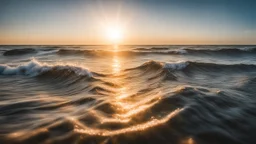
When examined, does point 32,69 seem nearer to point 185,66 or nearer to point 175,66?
point 175,66

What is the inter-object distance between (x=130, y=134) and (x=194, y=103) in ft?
7.14

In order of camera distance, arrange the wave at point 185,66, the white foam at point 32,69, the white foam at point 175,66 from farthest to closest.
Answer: the wave at point 185,66 < the white foam at point 175,66 < the white foam at point 32,69

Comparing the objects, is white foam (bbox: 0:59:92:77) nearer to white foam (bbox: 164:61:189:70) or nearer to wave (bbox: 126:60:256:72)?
wave (bbox: 126:60:256:72)

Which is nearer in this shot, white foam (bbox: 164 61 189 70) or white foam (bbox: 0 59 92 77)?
white foam (bbox: 0 59 92 77)

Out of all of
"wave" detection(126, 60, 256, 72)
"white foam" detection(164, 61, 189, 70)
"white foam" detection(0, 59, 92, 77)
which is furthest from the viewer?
"wave" detection(126, 60, 256, 72)

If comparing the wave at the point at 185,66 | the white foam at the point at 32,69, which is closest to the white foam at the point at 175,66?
the wave at the point at 185,66

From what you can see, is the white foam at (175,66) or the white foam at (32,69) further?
the white foam at (175,66)

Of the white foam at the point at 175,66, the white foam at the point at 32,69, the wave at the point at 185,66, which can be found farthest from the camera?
the wave at the point at 185,66

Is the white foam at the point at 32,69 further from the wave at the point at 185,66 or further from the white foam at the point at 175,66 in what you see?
the white foam at the point at 175,66

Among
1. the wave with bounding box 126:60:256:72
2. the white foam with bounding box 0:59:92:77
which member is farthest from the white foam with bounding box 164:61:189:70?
the white foam with bounding box 0:59:92:77

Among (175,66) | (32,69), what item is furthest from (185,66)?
(32,69)

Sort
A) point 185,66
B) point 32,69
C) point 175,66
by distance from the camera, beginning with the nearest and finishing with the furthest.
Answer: point 32,69 → point 175,66 → point 185,66

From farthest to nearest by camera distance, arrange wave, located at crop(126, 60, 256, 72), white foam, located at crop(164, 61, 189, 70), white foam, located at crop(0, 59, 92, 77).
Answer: wave, located at crop(126, 60, 256, 72), white foam, located at crop(164, 61, 189, 70), white foam, located at crop(0, 59, 92, 77)

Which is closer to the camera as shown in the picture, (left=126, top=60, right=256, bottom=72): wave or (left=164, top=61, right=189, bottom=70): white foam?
(left=164, top=61, right=189, bottom=70): white foam
